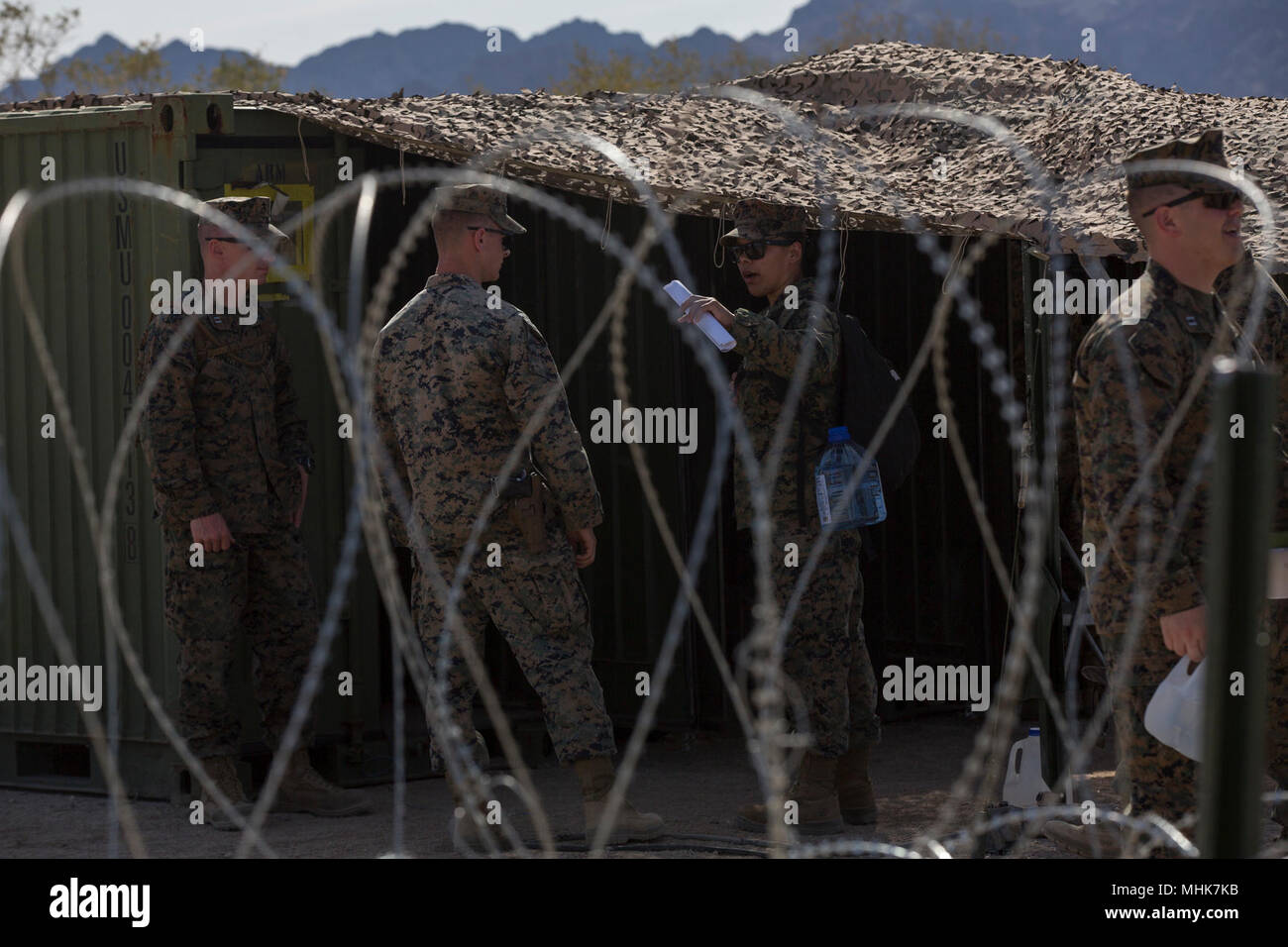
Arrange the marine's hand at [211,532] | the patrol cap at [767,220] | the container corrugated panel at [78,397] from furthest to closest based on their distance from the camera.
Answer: the container corrugated panel at [78,397] < the marine's hand at [211,532] < the patrol cap at [767,220]

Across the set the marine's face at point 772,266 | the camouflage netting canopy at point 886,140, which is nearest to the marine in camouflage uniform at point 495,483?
the camouflage netting canopy at point 886,140

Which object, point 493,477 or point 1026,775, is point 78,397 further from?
point 1026,775

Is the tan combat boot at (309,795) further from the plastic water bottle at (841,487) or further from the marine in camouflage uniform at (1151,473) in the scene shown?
the marine in camouflage uniform at (1151,473)

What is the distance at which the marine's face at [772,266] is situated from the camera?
578 cm

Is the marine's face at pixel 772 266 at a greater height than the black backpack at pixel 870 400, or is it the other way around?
the marine's face at pixel 772 266

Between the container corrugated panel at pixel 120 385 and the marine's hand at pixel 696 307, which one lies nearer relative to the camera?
the marine's hand at pixel 696 307

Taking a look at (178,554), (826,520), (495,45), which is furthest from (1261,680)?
(178,554)

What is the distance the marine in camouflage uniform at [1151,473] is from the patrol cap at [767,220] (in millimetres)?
1834

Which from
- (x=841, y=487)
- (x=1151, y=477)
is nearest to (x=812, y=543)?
(x=841, y=487)

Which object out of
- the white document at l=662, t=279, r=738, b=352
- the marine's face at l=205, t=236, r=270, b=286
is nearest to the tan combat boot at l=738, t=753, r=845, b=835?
the white document at l=662, t=279, r=738, b=352

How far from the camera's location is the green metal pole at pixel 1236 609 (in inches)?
71.5

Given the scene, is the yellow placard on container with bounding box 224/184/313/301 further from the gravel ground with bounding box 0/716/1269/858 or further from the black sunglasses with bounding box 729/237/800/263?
the gravel ground with bounding box 0/716/1269/858

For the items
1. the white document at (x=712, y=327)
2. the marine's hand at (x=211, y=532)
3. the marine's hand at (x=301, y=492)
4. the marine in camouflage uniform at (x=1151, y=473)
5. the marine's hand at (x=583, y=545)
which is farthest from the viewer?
the marine's hand at (x=301, y=492)

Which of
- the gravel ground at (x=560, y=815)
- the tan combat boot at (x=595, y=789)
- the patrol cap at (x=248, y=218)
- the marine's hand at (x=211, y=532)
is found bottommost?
the gravel ground at (x=560, y=815)
